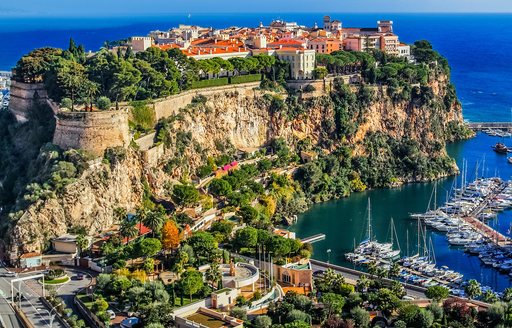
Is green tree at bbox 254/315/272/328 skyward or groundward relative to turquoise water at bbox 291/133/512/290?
skyward

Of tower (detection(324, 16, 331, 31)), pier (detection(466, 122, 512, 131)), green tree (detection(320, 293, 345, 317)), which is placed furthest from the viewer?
tower (detection(324, 16, 331, 31))

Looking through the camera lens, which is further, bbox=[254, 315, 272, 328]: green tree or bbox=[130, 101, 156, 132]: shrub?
A: bbox=[130, 101, 156, 132]: shrub

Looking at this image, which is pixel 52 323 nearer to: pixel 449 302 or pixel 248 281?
pixel 248 281

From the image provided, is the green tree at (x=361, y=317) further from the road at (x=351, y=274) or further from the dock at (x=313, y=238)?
the dock at (x=313, y=238)

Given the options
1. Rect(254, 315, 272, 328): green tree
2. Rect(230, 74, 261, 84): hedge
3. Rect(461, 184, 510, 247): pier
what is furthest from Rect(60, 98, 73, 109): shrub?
Rect(461, 184, 510, 247): pier

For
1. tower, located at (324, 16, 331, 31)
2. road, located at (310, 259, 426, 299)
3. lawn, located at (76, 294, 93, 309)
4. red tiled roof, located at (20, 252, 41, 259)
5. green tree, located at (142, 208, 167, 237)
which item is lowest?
road, located at (310, 259, 426, 299)

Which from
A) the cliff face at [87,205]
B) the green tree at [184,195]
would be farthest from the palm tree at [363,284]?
the cliff face at [87,205]

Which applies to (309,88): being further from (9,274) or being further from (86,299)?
(86,299)

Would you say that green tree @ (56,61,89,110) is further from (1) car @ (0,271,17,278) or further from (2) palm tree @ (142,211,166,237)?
(1) car @ (0,271,17,278)
